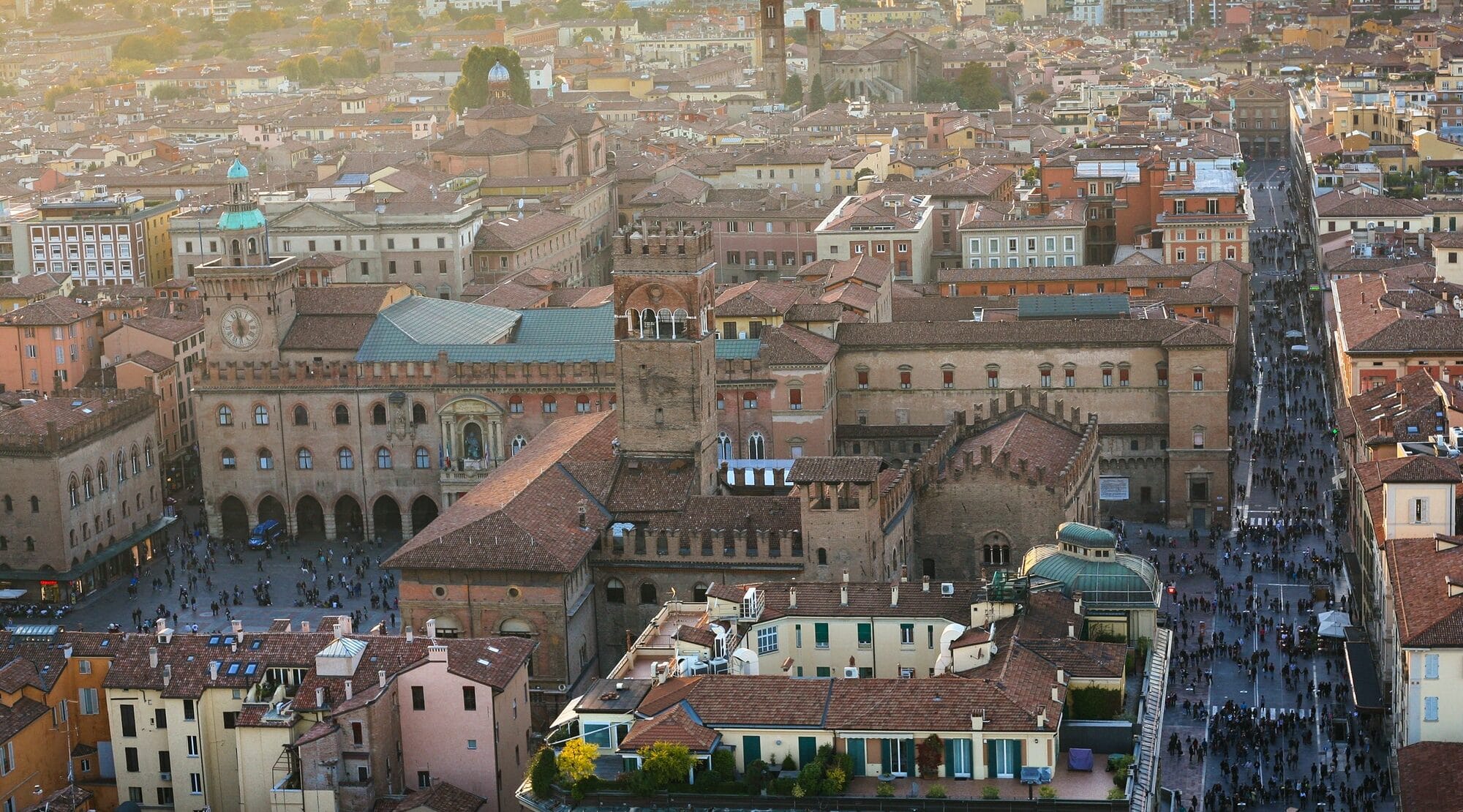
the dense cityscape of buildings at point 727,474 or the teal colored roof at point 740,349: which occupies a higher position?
the teal colored roof at point 740,349

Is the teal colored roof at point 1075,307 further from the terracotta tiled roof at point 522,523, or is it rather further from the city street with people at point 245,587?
the city street with people at point 245,587

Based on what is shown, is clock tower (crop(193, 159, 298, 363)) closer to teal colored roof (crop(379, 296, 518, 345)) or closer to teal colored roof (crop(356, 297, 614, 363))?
teal colored roof (crop(356, 297, 614, 363))

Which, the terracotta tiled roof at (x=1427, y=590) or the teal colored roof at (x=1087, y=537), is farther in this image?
the teal colored roof at (x=1087, y=537)

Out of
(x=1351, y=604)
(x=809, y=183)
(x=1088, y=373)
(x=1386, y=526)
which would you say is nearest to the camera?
(x=1386, y=526)

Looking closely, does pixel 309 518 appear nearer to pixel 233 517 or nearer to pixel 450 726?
pixel 233 517

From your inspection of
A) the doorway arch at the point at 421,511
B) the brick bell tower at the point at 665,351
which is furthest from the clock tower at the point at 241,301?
the brick bell tower at the point at 665,351

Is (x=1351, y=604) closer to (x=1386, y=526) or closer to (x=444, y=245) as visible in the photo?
(x=1386, y=526)

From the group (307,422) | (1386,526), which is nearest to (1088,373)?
(1386,526)
